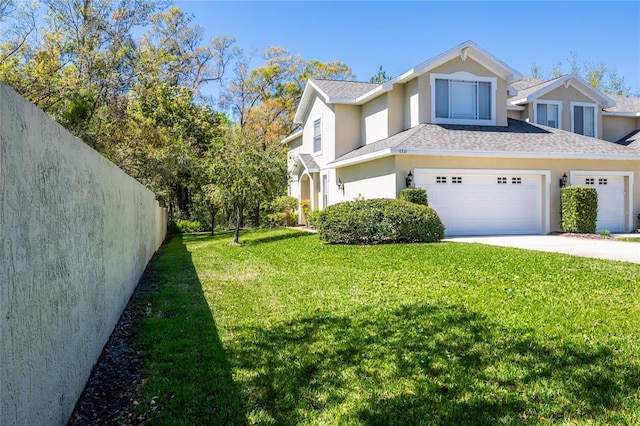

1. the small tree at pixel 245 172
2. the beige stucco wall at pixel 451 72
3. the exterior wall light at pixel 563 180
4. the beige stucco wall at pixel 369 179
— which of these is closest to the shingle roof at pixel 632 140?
the exterior wall light at pixel 563 180

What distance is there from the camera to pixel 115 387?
13.9 ft

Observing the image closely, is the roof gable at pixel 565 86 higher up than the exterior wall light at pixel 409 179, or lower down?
higher up

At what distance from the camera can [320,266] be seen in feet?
35.6

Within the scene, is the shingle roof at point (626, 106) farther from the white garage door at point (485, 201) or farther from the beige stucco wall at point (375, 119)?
the beige stucco wall at point (375, 119)

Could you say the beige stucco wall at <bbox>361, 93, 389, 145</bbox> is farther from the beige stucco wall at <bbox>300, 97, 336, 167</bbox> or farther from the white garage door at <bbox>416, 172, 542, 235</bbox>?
the white garage door at <bbox>416, 172, 542, 235</bbox>

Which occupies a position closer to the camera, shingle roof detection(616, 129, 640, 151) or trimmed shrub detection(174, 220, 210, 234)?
shingle roof detection(616, 129, 640, 151)

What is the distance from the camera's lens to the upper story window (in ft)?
79.0

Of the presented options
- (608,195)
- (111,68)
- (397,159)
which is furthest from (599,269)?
Result: (111,68)

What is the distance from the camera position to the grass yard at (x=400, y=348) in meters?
3.70

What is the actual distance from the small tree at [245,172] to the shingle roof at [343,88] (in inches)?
226

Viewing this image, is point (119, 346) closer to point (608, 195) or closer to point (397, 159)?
point (397, 159)

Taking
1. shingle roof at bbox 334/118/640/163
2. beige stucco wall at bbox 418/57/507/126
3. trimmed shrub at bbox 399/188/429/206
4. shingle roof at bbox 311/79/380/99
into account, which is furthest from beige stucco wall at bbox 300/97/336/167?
trimmed shrub at bbox 399/188/429/206

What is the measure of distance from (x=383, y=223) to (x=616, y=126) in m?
16.7

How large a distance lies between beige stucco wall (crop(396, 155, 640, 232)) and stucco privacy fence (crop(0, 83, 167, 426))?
41.6 ft
